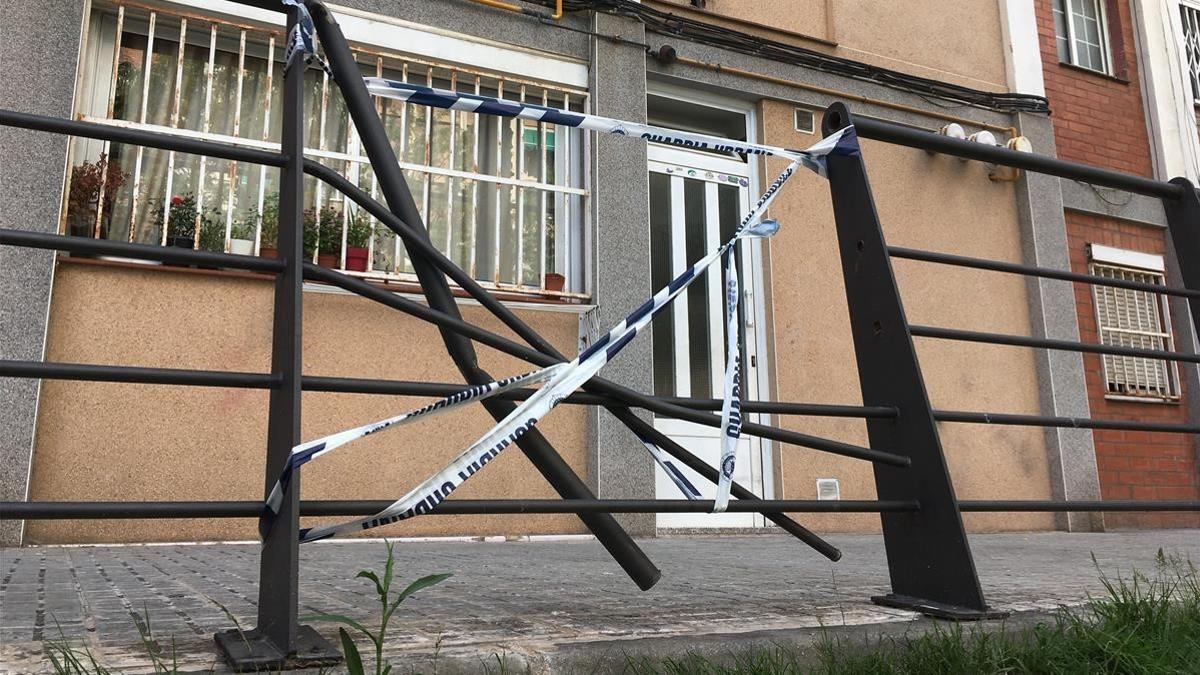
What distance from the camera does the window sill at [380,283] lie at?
4.91 metres

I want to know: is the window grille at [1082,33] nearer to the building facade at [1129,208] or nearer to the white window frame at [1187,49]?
the building facade at [1129,208]

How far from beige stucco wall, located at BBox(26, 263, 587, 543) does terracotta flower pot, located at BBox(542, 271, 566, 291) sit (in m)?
0.58

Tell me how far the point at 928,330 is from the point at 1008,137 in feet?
23.0

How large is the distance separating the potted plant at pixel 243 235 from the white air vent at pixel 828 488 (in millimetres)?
4363

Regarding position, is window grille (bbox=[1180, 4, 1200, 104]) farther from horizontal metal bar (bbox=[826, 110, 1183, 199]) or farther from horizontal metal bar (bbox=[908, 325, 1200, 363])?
horizontal metal bar (bbox=[908, 325, 1200, 363])

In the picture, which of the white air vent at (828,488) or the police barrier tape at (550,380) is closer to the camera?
the police barrier tape at (550,380)

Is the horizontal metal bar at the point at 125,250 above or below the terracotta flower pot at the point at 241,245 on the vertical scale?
below

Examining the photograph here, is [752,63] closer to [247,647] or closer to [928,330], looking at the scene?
[928,330]

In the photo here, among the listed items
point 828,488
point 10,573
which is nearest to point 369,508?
point 10,573

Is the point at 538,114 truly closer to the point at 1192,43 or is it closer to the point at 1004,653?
the point at 1004,653

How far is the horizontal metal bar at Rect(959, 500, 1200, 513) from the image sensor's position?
203cm

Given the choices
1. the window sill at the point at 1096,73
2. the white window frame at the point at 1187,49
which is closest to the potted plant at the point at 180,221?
the window sill at the point at 1096,73

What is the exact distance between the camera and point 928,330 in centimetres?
215

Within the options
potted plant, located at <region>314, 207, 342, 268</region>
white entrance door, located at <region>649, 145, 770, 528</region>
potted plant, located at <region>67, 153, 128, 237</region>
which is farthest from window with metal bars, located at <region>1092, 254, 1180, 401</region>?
potted plant, located at <region>67, 153, 128, 237</region>
